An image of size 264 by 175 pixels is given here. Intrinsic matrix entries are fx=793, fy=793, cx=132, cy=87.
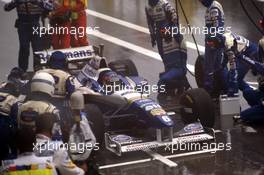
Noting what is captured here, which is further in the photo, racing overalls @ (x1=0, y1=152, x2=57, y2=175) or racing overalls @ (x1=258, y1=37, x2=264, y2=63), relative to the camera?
racing overalls @ (x1=258, y1=37, x2=264, y2=63)

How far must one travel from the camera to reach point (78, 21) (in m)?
16.5

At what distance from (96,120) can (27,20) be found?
4.65 meters

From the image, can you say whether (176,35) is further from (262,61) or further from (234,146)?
(234,146)

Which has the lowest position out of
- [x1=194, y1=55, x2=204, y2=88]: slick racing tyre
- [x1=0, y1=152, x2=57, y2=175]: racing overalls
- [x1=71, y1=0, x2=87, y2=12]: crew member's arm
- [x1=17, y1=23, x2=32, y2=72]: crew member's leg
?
[x1=0, y1=152, x2=57, y2=175]: racing overalls

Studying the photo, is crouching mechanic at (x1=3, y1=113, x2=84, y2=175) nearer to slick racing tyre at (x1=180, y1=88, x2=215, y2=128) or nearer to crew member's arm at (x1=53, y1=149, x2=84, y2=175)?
crew member's arm at (x1=53, y1=149, x2=84, y2=175)

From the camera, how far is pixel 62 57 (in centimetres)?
1138

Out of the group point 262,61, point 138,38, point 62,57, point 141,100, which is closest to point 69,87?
point 62,57

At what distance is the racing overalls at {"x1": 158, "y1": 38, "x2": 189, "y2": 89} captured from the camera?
14.7m

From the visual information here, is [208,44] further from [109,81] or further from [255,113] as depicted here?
[109,81]

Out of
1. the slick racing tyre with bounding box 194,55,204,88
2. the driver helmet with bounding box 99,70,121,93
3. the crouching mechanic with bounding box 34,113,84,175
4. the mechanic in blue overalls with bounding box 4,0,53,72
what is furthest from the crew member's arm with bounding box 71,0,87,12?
the crouching mechanic with bounding box 34,113,84,175

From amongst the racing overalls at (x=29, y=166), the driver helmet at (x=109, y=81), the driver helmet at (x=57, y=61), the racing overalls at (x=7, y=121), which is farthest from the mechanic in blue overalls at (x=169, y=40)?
the racing overalls at (x=29, y=166)

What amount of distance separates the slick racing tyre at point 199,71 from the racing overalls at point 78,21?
289 centimetres

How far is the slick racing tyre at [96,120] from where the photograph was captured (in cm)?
1127

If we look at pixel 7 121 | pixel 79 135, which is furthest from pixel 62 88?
pixel 79 135
